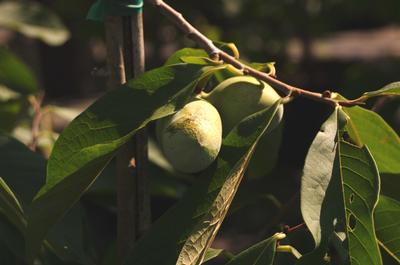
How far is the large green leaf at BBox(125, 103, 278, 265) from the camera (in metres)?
0.71

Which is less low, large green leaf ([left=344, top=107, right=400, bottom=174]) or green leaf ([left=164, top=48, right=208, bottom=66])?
green leaf ([left=164, top=48, right=208, bottom=66])

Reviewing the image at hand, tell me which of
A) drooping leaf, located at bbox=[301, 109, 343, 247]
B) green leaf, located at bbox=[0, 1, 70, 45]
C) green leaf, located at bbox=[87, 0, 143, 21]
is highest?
green leaf, located at bbox=[87, 0, 143, 21]

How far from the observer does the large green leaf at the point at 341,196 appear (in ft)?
2.37

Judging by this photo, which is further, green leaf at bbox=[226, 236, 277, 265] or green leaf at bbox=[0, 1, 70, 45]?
green leaf at bbox=[0, 1, 70, 45]

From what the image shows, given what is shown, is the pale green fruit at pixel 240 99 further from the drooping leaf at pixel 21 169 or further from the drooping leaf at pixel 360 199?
the drooping leaf at pixel 21 169

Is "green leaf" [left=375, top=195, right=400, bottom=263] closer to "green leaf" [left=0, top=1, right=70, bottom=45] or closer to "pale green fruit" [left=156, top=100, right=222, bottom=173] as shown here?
"pale green fruit" [left=156, top=100, right=222, bottom=173]

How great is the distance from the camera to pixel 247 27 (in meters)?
5.41

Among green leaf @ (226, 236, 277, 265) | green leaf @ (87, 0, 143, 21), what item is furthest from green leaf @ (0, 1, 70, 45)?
green leaf @ (226, 236, 277, 265)

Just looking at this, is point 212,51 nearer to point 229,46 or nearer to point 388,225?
point 229,46

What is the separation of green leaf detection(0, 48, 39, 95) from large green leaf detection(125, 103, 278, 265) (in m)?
0.74

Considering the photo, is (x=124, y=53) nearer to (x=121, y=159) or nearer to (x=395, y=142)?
(x=121, y=159)

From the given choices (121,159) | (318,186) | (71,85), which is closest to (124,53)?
(121,159)

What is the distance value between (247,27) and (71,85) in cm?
132

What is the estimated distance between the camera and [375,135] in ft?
2.69
